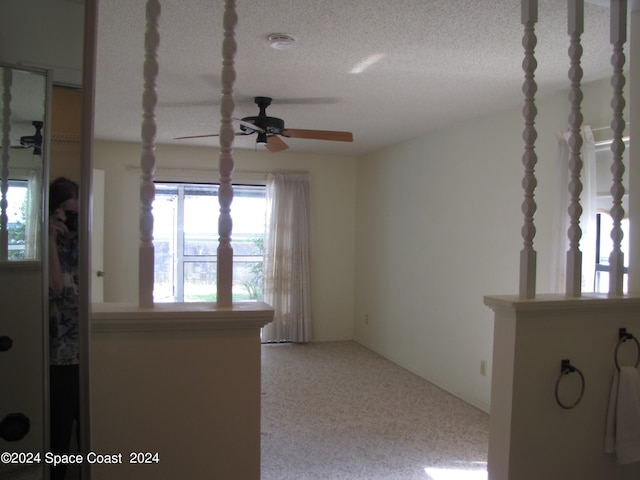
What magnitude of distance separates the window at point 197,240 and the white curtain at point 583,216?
3.56 m

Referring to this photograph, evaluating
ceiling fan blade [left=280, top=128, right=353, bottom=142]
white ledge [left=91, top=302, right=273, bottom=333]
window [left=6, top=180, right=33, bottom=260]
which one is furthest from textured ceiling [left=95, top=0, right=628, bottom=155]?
white ledge [left=91, top=302, right=273, bottom=333]

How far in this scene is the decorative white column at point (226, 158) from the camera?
3.85ft

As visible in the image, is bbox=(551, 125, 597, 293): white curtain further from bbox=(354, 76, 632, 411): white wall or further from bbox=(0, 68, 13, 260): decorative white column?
bbox=(0, 68, 13, 260): decorative white column

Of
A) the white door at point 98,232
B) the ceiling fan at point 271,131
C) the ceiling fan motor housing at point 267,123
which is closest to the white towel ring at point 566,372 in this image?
the ceiling fan at point 271,131

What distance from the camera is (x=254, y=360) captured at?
121 cm

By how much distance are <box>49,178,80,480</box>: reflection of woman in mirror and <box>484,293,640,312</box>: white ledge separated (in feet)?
4.18

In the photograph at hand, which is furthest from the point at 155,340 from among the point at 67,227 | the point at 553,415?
the point at 553,415

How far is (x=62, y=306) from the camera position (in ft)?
3.76

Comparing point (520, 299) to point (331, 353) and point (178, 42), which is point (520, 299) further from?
point (331, 353)

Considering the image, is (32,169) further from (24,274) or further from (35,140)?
(24,274)

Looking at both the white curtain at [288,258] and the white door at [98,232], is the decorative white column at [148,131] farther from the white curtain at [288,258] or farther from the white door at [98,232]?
the white curtain at [288,258]

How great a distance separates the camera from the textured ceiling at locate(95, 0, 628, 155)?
194 centimetres

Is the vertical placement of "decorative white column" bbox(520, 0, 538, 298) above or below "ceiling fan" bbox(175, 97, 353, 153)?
below

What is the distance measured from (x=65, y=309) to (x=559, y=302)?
150cm
